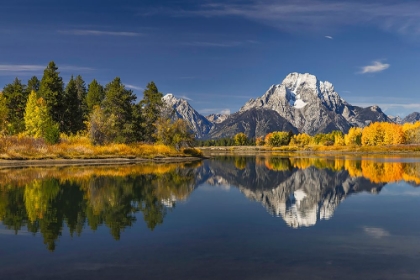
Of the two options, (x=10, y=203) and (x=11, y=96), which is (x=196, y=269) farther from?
(x=11, y=96)

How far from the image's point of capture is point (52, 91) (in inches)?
3359

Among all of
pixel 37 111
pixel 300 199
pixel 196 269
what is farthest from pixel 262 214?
pixel 37 111

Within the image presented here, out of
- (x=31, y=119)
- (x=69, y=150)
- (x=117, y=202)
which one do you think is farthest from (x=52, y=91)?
(x=117, y=202)

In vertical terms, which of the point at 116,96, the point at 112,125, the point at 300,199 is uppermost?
the point at 116,96

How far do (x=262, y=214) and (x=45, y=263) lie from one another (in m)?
12.0

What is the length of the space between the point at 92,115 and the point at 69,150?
13.2m

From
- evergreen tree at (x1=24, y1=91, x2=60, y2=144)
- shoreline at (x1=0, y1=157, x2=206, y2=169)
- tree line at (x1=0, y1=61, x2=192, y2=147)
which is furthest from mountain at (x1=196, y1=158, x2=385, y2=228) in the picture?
evergreen tree at (x1=24, y1=91, x2=60, y2=144)

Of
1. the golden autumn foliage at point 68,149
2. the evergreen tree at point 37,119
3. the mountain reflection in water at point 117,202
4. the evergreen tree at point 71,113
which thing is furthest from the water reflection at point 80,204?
the evergreen tree at point 71,113

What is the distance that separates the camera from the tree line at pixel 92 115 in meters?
78.0

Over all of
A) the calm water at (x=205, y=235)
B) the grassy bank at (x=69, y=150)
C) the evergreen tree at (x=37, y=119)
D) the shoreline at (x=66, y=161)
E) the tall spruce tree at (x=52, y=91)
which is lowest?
the calm water at (x=205, y=235)

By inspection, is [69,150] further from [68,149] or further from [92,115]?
[92,115]

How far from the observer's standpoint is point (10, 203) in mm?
23094

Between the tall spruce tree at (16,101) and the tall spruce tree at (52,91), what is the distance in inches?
414

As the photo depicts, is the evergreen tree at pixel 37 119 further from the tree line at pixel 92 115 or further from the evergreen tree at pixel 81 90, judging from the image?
the evergreen tree at pixel 81 90
